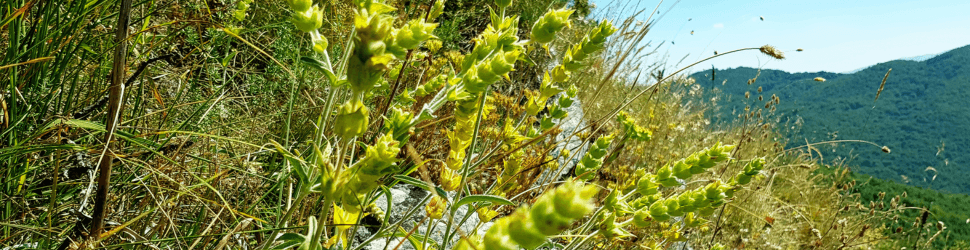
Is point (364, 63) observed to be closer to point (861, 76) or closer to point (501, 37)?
point (501, 37)

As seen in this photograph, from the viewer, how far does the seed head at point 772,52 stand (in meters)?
1.62

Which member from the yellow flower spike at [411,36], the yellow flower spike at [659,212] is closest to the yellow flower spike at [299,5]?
the yellow flower spike at [411,36]

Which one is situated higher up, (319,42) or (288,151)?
(319,42)

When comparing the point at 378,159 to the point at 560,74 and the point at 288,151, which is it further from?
the point at 560,74

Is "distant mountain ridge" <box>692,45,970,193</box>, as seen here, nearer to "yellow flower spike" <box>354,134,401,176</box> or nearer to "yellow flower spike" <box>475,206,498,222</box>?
"yellow flower spike" <box>475,206,498,222</box>

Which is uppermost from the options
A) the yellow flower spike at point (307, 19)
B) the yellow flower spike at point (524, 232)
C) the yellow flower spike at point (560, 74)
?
the yellow flower spike at point (307, 19)

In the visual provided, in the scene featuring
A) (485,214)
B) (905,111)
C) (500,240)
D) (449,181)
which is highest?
(500,240)

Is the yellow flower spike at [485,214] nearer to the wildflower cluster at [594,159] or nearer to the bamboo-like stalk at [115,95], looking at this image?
the wildflower cluster at [594,159]

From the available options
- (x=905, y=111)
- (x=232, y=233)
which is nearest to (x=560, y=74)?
(x=232, y=233)

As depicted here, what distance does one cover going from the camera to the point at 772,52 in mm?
1635

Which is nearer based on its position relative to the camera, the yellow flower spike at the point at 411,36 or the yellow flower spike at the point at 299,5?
the yellow flower spike at the point at 411,36

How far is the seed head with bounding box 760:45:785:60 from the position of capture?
1.62 meters

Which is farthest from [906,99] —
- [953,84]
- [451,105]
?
[451,105]

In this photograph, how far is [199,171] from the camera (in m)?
1.48
